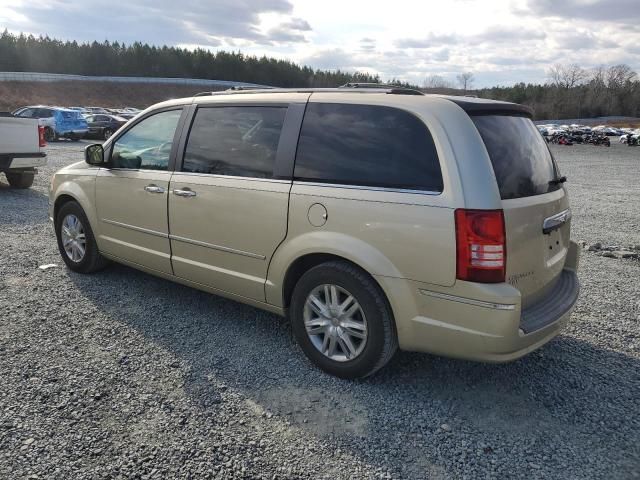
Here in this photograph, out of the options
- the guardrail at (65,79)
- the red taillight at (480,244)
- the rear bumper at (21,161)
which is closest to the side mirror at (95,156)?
the red taillight at (480,244)

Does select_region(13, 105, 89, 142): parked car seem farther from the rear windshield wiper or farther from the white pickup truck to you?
the rear windshield wiper

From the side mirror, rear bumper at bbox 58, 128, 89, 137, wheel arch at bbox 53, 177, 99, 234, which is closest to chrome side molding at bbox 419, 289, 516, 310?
the side mirror

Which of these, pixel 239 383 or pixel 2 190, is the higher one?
pixel 2 190

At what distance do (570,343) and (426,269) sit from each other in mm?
1896

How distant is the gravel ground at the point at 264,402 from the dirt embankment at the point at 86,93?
61376 mm

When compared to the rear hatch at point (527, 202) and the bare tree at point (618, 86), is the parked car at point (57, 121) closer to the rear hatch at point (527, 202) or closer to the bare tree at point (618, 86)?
the rear hatch at point (527, 202)

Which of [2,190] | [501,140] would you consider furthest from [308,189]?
[2,190]

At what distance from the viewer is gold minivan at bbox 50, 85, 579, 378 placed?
3057 mm

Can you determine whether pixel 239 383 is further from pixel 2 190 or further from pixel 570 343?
pixel 2 190

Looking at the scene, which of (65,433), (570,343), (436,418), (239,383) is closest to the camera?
(65,433)

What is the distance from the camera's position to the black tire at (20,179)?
450 inches

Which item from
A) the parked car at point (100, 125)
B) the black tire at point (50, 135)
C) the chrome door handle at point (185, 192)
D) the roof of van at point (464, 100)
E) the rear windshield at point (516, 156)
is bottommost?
the chrome door handle at point (185, 192)

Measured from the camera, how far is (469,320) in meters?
3.07

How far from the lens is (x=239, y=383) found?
3555 mm
